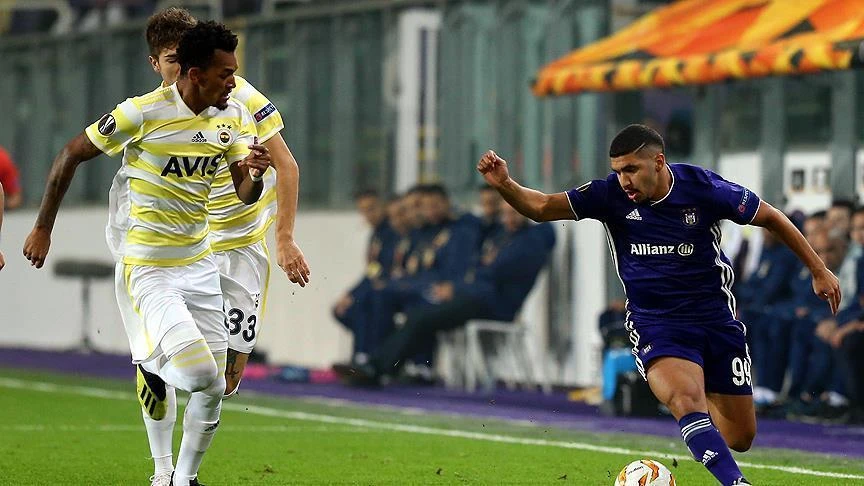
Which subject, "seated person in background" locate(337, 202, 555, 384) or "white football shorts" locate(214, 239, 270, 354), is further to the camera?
"seated person in background" locate(337, 202, 555, 384)

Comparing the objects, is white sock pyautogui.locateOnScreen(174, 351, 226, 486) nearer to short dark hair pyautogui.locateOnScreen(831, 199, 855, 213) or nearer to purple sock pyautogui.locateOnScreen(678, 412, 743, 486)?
purple sock pyautogui.locateOnScreen(678, 412, 743, 486)

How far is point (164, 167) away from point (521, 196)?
162 centimetres

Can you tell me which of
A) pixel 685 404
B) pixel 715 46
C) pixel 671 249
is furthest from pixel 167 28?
pixel 715 46

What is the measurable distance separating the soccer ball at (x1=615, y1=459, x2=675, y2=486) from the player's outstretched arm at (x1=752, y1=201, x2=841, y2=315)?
1088 mm

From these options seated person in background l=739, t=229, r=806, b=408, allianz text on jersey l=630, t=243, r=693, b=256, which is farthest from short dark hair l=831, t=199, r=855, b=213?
allianz text on jersey l=630, t=243, r=693, b=256

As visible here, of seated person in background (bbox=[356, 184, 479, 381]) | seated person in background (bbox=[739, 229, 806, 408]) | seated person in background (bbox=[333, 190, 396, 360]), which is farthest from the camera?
seated person in background (bbox=[333, 190, 396, 360])

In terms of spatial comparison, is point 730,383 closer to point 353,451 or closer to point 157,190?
point 157,190

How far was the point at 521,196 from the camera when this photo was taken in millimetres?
8602

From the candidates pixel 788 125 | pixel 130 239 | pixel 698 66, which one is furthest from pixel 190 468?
pixel 788 125

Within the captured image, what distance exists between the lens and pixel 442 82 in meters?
21.0

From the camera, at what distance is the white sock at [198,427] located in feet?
28.5

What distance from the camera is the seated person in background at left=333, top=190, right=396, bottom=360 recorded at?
19453 millimetres

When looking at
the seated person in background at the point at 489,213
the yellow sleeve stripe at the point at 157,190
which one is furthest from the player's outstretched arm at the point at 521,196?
the seated person in background at the point at 489,213

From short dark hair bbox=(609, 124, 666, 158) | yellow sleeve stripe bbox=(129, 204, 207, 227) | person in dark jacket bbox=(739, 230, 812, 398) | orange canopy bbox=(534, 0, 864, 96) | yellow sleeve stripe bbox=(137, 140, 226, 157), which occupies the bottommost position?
person in dark jacket bbox=(739, 230, 812, 398)
